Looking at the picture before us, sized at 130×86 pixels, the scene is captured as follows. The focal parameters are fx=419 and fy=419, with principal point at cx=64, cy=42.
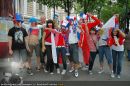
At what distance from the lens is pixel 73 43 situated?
12.5m

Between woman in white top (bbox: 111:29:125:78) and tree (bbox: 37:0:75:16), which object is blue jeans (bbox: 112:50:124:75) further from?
tree (bbox: 37:0:75:16)

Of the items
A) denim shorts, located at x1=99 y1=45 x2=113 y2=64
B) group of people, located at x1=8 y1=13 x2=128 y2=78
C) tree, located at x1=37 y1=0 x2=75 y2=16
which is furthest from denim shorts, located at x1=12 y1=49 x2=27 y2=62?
tree, located at x1=37 y1=0 x2=75 y2=16

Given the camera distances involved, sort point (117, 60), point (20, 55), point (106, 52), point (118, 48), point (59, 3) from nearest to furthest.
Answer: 1. point (20, 55)
2. point (118, 48)
3. point (117, 60)
4. point (106, 52)
5. point (59, 3)

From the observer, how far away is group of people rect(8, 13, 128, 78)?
1209 cm

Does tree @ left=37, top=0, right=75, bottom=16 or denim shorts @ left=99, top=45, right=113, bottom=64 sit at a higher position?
tree @ left=37, top=0, right=75, bottom=16

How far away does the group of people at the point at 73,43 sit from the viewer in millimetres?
12092

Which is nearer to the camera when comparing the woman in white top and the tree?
the woman in white top

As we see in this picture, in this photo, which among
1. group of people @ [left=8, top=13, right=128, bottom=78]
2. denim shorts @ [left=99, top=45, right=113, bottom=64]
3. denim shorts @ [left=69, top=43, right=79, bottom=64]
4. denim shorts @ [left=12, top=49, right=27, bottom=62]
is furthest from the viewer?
denim shorts @ [left=69, top=43, right=79, bottom=64]

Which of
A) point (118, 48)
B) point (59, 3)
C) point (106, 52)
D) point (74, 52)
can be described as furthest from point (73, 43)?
point (59, 3)

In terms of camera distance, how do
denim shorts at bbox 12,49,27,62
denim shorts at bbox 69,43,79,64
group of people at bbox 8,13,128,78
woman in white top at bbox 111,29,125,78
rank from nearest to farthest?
denim shorts at bbox 12,49,27,62 → woman in white top at bbox 111,29,125,78 → group of people at bbox 8,13,128,78 → denim shorts at bbox 69,43,79,64

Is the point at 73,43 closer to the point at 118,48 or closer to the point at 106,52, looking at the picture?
the point at 106,52

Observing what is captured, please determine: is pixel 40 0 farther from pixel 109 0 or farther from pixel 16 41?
pixel 16 41

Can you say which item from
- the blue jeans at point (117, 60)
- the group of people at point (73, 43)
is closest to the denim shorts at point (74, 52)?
the group of people at point (73, 43)

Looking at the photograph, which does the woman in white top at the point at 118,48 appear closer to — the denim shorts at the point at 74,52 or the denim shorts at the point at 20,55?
the denim shorts at the point at 74,52
